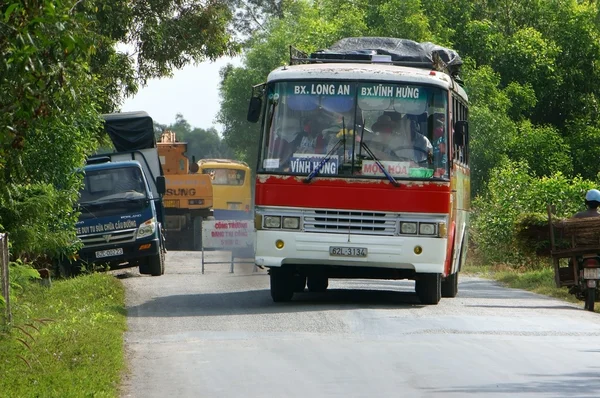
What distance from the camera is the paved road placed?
1008 centimetres

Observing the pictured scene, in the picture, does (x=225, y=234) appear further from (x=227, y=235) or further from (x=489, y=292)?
(x=489, y=292)

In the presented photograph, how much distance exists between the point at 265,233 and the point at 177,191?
24053 millimetres

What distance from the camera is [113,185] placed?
25.0 metres

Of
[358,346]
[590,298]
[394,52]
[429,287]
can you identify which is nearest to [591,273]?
[590,298]

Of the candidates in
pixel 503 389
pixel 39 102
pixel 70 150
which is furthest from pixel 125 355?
pixel 70 150

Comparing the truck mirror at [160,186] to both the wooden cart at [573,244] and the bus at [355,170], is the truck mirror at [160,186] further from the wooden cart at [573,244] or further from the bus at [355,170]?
the wooden cart at [573,244]

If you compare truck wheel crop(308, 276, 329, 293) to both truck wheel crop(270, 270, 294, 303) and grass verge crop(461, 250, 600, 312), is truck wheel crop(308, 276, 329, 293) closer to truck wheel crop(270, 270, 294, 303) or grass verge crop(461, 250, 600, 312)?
truck wheel crop(270, 270, 294, 303)

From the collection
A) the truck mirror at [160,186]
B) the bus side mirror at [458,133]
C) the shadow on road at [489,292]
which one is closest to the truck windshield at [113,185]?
the truck mirror at [160,186]

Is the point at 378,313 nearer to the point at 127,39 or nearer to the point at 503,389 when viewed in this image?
the point at 503,389

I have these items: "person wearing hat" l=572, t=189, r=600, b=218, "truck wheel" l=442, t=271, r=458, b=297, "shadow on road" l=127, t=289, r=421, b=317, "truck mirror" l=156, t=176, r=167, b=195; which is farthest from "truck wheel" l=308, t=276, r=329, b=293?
"truck mirror" l=156, t=176, r=167, b=195

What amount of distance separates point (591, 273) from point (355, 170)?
11.2 ft

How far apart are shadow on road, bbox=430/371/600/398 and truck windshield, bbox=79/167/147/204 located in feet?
50.5

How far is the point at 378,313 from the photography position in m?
15.5

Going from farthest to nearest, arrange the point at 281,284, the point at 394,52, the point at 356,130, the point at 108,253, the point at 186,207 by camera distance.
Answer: the point at 186,207, the point at 108,253, the point at 394,52, the point at 281,284, the point at 356,130
